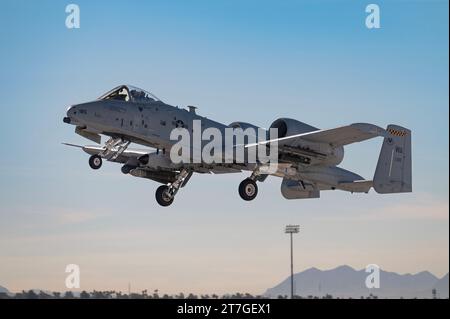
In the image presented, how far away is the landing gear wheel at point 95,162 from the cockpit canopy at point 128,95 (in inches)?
112

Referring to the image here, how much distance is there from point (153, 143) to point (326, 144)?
23.1 feet

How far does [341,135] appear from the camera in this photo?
101 feet

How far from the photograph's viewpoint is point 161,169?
3394 centimetres

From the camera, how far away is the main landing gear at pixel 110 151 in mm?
32153

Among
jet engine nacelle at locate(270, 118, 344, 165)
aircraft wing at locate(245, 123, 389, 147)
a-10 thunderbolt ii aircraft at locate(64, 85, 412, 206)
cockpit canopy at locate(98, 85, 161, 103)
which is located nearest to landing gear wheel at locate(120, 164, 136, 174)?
a-10 thunderbolt ii aircraft at locate(64, 85, 412, 206)

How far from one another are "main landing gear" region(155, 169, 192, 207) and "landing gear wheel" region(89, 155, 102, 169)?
2.93 m

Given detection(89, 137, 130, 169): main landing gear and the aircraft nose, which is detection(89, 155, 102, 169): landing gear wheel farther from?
the aircraft nose

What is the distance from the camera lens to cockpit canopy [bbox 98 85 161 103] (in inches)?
1236

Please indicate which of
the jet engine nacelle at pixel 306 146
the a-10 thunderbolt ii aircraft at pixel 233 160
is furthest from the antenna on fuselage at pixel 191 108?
the jet engine nacelle at pixel 306 146

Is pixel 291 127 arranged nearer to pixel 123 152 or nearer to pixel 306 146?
pixel 306 146
